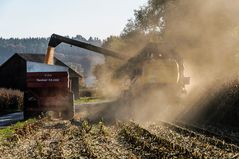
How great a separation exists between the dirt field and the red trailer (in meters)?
6.92

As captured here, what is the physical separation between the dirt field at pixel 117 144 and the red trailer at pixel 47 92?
6920 mm

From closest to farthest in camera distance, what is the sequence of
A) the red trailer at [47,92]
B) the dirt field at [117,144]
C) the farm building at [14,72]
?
the dirt field at [117,144] → the red trailer at [47,92] → the farm building at [14,72]

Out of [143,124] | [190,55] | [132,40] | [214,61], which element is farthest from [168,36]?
[143,124]

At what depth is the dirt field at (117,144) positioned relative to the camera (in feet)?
48.8

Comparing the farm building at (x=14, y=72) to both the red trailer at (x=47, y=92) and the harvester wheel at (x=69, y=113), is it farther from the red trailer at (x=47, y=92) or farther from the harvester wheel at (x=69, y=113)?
the harvester wheel at (x=69, y=113)

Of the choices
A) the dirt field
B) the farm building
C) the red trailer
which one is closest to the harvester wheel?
the red trailer

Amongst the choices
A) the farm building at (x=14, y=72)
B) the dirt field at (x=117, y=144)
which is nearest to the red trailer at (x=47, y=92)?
the dirt field at (x=117, y=144)

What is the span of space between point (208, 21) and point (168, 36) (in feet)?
35.1

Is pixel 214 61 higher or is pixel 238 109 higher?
pixel 214 61

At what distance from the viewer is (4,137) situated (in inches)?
882

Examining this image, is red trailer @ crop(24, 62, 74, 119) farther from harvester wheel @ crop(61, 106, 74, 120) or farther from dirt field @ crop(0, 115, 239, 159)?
dirt field @ crop(0, 115, 239, 159)

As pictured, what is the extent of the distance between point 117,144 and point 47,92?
49.1ft

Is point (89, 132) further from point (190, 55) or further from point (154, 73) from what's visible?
point (190, 55)

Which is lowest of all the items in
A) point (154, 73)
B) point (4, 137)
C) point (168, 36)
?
point (4, 137)
